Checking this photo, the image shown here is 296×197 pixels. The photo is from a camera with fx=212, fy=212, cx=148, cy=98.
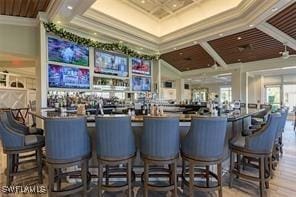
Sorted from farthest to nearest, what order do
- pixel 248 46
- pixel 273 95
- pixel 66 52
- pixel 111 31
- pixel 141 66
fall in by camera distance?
pixel 273 95 → pixel 141 66 → pixel 248 46 → pixel 111 31 → pixel 66 52

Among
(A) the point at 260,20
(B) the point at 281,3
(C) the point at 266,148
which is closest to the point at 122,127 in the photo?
(C) the point at 266,148

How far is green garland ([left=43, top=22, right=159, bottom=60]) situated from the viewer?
564 centimetres

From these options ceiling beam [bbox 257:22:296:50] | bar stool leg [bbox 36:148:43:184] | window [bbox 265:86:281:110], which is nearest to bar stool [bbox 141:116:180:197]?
bar stool leg [bbox 36:148:43:184]

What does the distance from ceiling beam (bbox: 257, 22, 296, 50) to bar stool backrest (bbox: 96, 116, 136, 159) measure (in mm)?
5554

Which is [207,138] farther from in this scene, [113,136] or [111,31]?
[111,31]

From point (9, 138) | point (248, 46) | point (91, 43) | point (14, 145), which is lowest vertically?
point (14, 145)

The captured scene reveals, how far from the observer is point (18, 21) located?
5.54 m

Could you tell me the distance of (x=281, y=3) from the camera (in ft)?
15.2

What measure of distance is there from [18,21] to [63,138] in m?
4.62

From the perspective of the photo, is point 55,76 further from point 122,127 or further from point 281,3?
point 281,3

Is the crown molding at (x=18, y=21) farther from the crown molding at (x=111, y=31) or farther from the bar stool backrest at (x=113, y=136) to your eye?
the bar stool backrest at (x=113, y=136)

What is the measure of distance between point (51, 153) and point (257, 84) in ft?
44.8

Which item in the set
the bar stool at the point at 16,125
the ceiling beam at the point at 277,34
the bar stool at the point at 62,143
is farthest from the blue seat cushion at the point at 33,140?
the ceiling beam at the point at 277,34

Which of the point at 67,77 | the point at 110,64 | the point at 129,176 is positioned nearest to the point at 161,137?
the point at 129,176
